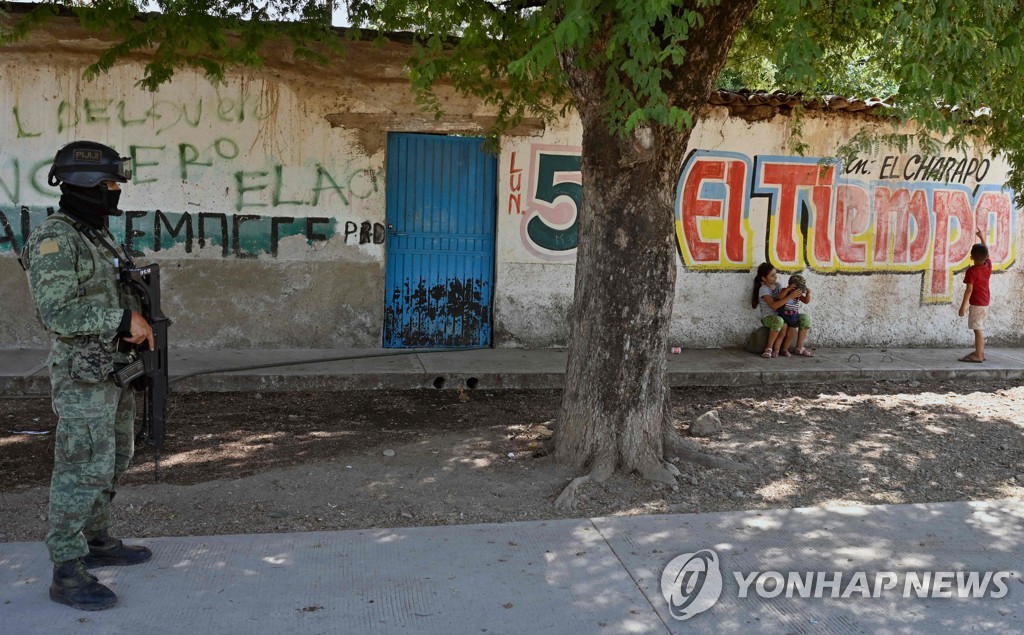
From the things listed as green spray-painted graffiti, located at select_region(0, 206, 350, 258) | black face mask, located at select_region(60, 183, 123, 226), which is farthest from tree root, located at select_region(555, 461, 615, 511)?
green spray-painted graffiti, located at select_region(0, 206, 350, 258)

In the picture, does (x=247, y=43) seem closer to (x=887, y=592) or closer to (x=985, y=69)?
(x=985, y=69)

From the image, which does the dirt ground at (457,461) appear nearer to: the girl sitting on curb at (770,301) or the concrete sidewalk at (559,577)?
the concrete sidewalk at (559,577)

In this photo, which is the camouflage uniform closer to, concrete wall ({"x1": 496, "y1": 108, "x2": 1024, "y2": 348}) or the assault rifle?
the assault rifle

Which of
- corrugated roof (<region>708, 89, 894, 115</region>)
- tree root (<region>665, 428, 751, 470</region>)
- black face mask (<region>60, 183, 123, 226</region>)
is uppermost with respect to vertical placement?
corrugated roof (<region>708, 89, 894, 115</region>)

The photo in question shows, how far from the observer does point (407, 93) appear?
8234mm

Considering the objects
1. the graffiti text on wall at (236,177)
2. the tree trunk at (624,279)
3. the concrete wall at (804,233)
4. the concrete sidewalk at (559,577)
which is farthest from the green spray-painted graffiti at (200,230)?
the concrete sidewalk at (559,577)

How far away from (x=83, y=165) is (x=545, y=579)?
2.54 m

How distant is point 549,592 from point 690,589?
23.7 inches

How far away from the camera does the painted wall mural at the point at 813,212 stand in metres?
Answer: 8.78

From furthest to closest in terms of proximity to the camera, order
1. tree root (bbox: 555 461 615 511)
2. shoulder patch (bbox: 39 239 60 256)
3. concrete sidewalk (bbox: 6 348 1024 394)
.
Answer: concrete sidewalk (bbox: 6 348 1024 394)
tree root (bbox: 555 461 615 511)
shoulder patch (bbox: 39 239 60 256)

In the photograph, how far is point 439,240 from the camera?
8.66 meters

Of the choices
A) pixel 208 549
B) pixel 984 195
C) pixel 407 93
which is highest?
pixel 407 93

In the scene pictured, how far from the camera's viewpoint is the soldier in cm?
324

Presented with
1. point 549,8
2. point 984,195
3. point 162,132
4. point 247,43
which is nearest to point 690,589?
point 549,8
